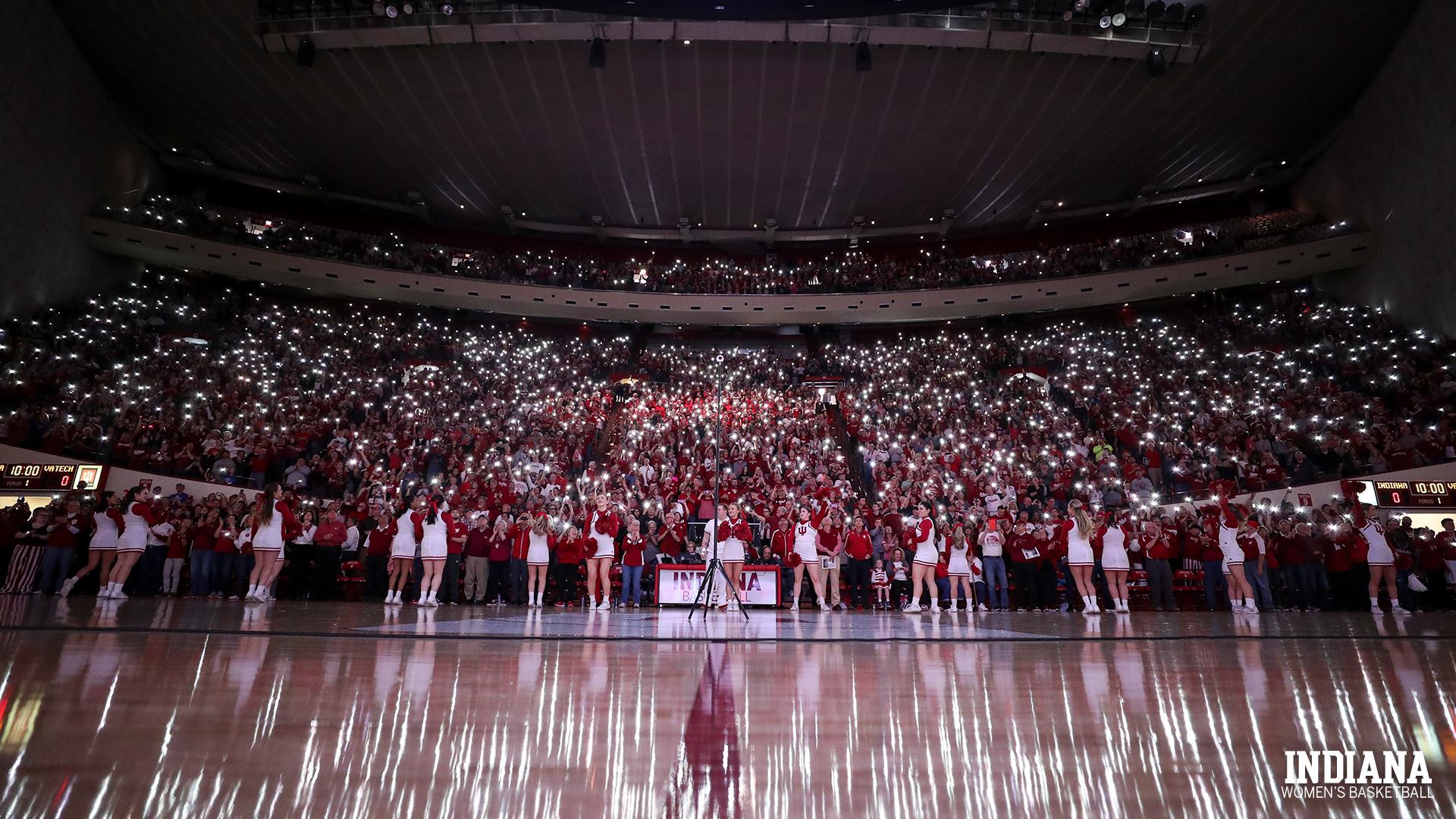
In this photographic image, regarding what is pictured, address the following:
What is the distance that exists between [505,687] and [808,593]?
10.0m

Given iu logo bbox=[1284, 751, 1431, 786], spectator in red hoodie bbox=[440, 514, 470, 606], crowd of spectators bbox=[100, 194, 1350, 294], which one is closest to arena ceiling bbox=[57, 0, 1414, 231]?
crowd of spectators bbox=[100, 194, 1350, 294]

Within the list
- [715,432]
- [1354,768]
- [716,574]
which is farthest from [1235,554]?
[1354,768]

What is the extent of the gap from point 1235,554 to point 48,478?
75.0 feet

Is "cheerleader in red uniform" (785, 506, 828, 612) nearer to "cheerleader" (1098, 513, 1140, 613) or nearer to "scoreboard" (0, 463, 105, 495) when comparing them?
"cheerleader" (1098, 513, 1140, 613)

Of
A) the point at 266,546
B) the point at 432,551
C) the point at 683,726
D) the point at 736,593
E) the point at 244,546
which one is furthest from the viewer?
the point at 244,546

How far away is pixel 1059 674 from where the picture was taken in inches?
160

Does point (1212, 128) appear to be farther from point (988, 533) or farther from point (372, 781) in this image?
point (372, 781)

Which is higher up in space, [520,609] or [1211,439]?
[1211,439]

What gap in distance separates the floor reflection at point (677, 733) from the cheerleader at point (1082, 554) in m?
6.09

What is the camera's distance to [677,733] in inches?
101

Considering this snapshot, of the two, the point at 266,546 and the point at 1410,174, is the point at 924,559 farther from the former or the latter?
the point at 1410,174

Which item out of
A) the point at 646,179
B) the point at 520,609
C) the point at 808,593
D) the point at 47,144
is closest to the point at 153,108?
the point at 47,144

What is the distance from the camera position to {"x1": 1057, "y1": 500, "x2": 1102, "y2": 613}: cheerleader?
10.7 m

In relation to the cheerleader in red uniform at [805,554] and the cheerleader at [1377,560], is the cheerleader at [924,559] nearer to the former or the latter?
the cheerleader in red uniform at [805,554]
